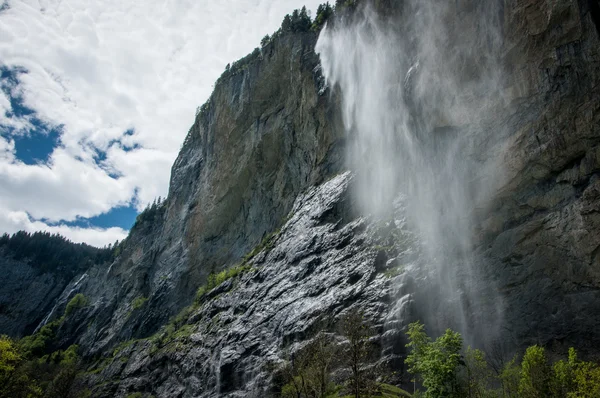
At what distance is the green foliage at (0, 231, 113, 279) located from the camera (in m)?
139

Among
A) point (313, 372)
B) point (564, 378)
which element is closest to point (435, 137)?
point (564, 378)

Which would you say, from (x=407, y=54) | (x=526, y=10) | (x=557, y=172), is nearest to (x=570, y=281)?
(x=557, y=172)

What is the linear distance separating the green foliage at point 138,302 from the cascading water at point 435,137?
171ft

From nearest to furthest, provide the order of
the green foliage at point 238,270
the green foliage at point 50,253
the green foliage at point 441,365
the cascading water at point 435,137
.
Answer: the green foliage at point 441,365
the cascading water at point 435,137
the green foliage at point 238,270
the green foliage at point 50,253

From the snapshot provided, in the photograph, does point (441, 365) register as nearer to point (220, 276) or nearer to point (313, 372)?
point (313, 372)

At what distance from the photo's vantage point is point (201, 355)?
164 ft

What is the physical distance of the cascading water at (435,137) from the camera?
33.7m

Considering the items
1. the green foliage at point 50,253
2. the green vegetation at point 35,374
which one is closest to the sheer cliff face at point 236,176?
the green vegetation at point 35,374

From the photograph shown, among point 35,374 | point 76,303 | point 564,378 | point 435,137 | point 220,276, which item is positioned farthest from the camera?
point 76,303

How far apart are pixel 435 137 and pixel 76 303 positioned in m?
103

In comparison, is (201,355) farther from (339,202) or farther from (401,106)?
(401,106)

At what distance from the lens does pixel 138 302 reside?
84.9 meters

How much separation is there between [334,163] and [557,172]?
28684 mm

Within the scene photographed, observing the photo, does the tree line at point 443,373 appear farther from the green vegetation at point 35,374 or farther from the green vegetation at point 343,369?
the green vegetation at point 35,374
